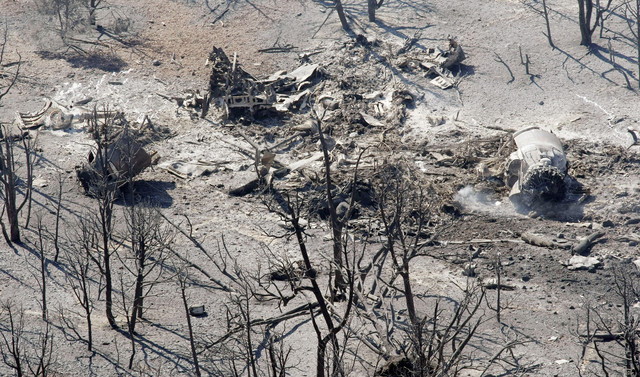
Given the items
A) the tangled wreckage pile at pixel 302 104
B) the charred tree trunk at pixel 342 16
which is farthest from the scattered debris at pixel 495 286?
the charred tree trunk at pixel 342 16

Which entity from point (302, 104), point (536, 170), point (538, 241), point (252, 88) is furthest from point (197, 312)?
point (302, 104)

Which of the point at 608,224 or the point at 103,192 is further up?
the point at 103,192

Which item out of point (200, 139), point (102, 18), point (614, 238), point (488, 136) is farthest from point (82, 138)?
point (614, 238)

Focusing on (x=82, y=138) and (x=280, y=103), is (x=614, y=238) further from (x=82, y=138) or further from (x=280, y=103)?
(x=82, y=138)

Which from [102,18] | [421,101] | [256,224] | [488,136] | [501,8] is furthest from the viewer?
[102,18]

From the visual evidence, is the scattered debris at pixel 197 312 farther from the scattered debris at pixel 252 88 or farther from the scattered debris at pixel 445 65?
the scattered debris at pixel 445 65

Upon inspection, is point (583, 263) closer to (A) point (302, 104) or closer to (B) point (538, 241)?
(B) point (538, 241)
